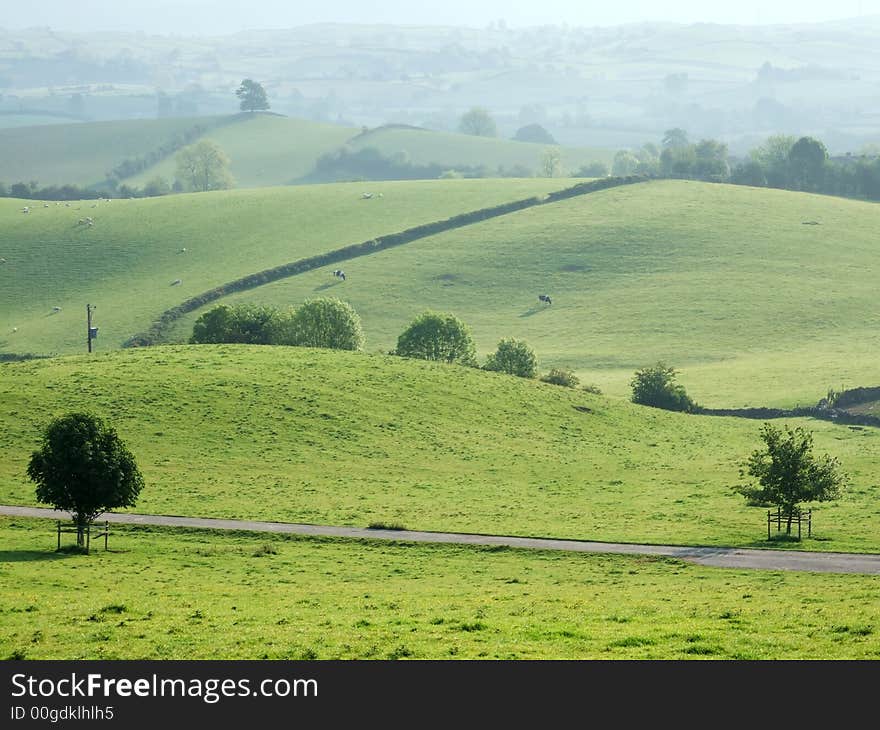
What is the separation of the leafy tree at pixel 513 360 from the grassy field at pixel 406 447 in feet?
42.3

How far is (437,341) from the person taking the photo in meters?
102

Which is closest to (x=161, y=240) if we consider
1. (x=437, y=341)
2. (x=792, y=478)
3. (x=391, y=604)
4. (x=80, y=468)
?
(x=437, y=341)

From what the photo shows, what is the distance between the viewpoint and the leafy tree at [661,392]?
311ft

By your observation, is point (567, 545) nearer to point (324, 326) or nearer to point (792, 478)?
point (792, 478)

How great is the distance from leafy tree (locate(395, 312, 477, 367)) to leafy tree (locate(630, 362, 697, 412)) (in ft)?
47.0

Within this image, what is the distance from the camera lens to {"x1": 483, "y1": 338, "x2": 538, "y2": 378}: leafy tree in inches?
3986

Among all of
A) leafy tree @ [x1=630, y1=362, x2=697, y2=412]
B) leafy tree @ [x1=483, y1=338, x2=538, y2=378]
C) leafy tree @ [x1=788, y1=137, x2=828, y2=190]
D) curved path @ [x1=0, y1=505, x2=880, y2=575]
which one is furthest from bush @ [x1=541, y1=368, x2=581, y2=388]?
leafy tree @ [x1=788, y1=137, x2=828, y2=190]

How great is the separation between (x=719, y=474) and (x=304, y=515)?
24.3 m

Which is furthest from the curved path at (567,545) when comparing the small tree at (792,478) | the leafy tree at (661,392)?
the leafy tree at (661,392)

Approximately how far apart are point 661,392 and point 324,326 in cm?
2829

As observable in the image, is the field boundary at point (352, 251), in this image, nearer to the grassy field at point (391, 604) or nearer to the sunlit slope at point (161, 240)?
the sunlit slope at point (161, 240)

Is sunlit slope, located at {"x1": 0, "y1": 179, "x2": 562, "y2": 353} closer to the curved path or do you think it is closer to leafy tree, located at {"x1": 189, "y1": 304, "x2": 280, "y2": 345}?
leafy tree, located at {"x1": 189, "y1": 304, "x2": 280, "y2": 345}

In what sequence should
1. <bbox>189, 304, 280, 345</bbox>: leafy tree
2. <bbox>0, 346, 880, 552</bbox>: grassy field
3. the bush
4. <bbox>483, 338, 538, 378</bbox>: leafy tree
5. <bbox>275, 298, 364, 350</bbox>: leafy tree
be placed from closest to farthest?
1. <bbox>0, 346, 880, 552</bbox>: grassy field
2. the bush
3. <bbox>189, 304, 280, 345</bbox>: leafy tree
4. <bbox>483, 338, 538, 378</bbox>: leafy tree
5. <bbox>275, 298, 364, 350</bbox>: leafy tree
